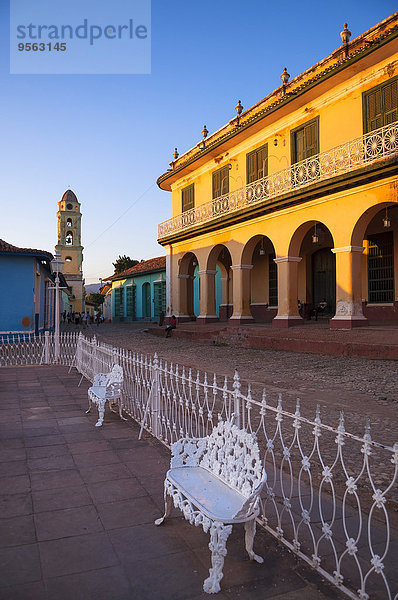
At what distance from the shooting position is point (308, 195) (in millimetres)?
14102

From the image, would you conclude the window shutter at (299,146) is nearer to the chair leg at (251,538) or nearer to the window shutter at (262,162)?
the window shutter at (262,162)

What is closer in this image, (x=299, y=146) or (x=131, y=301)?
(x=299, y=146)

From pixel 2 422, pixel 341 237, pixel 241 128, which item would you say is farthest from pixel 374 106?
pixel 2 422

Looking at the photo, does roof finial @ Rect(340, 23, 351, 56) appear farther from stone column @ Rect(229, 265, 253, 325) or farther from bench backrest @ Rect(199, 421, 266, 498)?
bench backrest @ Rect(199, 421, 266, 498)

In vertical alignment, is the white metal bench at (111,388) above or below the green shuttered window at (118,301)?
below

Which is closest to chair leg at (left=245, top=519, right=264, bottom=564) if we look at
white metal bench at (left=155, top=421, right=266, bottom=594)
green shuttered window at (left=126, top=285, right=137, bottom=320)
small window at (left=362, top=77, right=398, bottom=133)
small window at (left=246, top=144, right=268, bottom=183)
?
white metal bench at (left=155, top=421, right=266, bottom=594)

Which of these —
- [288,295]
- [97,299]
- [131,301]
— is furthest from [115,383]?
[97,299]

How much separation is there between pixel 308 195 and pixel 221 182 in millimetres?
6645

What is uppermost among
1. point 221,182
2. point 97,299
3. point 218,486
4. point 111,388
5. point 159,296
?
point 221,182

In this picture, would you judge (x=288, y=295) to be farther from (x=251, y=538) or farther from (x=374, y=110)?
(x=251, y=538)

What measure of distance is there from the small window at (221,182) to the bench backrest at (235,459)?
17369 millimetres

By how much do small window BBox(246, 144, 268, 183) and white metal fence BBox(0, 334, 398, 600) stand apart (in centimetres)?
1220

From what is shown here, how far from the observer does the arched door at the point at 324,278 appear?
18078mm

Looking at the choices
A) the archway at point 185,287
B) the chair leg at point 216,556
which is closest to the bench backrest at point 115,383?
the chair leg at point 216,556
